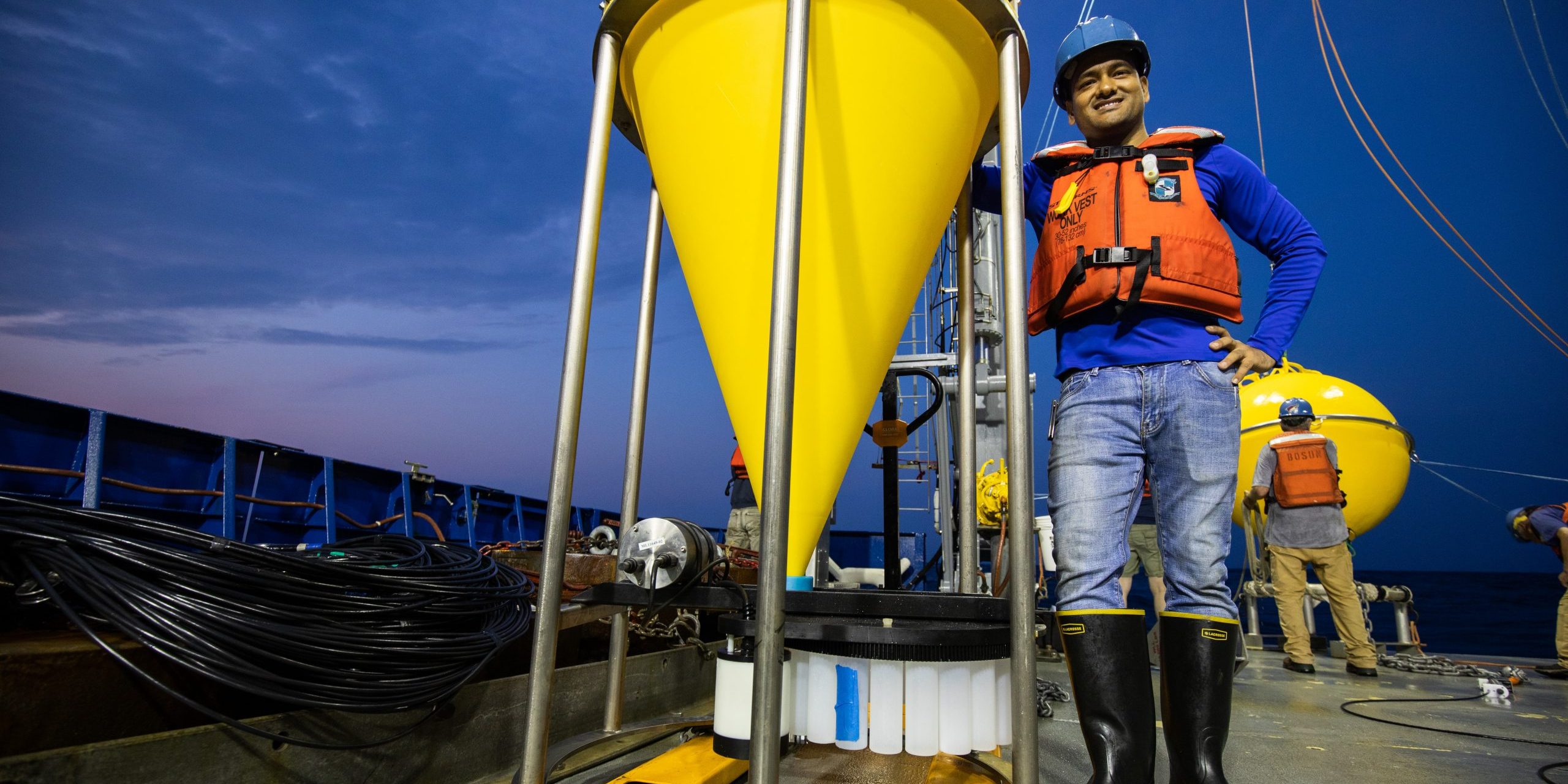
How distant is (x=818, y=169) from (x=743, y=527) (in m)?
4.68

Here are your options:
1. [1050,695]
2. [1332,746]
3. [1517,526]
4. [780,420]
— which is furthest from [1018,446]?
[1517,526]

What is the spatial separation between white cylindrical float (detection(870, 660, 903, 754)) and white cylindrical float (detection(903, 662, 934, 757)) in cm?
1

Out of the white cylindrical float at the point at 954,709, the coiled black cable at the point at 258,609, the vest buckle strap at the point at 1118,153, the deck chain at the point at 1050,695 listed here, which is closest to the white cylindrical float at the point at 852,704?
the white cylindrical float at the point at 954,709

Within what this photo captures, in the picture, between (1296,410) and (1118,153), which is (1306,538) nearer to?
(1296,410)

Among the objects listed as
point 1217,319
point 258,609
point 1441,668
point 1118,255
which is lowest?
point 1441,668

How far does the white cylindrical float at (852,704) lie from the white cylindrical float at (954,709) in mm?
136

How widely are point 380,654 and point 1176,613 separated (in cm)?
169

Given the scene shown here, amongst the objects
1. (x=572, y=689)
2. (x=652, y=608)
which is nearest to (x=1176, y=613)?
(x=652, y=608)

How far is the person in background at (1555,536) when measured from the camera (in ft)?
14.8

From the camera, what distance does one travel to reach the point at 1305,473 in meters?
4.42

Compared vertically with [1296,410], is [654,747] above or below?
below

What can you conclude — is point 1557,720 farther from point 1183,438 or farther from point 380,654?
point 380,654

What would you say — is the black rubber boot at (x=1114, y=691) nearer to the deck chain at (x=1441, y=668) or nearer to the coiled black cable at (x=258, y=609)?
the coiled black cable at (x=258, y=609)

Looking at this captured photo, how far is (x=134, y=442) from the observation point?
13.4 ft
